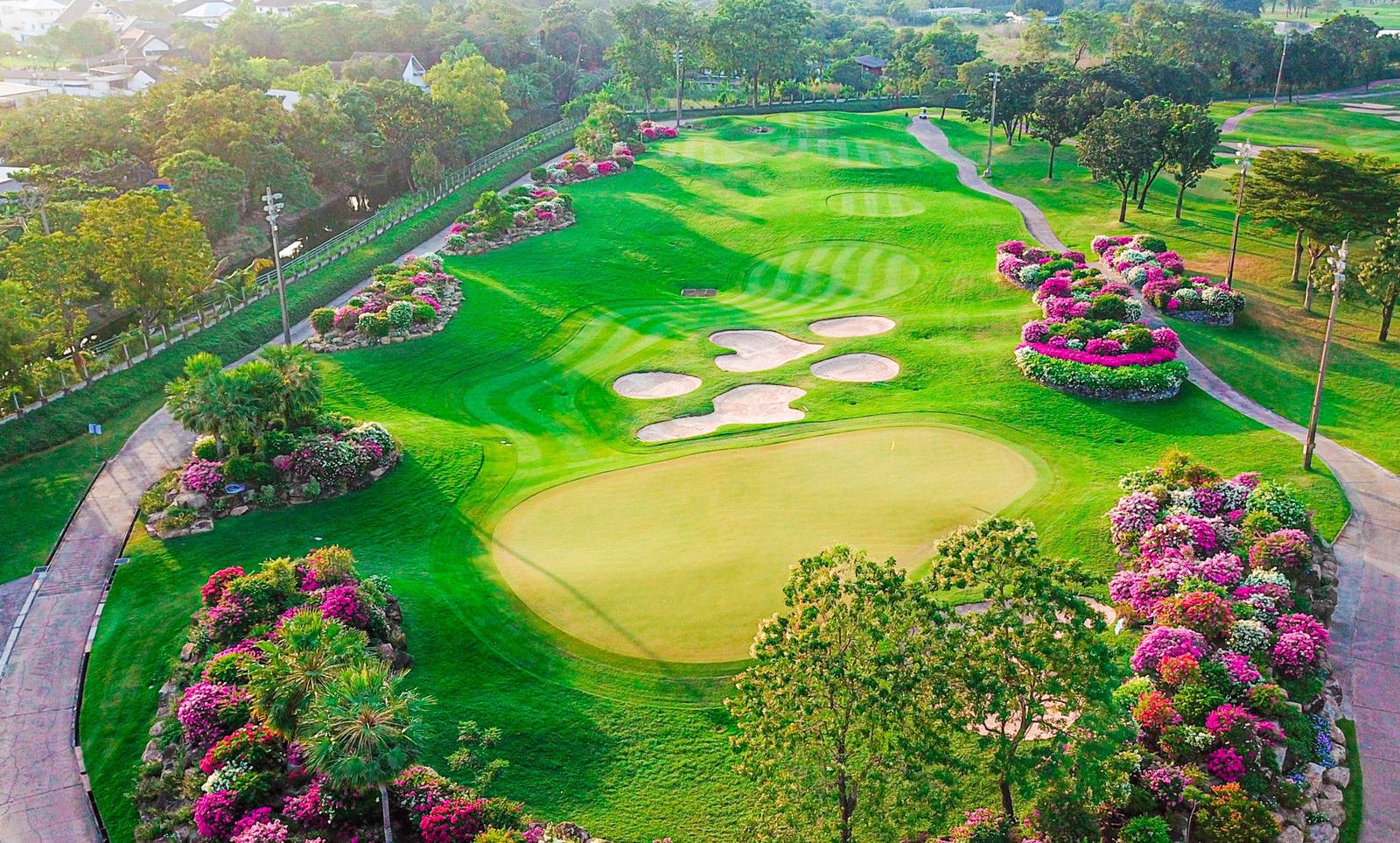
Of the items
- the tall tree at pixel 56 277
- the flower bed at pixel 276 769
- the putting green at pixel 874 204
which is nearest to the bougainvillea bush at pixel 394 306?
the tall tree at pixel 56 277

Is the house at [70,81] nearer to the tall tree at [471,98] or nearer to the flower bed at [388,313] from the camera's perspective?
the tall tree at [471,98]

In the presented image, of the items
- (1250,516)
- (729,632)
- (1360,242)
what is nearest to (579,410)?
(729,632)

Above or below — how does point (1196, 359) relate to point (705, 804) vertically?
above

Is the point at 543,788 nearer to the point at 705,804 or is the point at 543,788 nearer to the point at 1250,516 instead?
the point at 705,804

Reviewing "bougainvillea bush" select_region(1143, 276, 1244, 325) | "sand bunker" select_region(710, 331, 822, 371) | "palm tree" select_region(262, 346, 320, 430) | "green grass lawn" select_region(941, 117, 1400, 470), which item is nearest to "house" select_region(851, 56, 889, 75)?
"green grass lawn" select_region(941, 117, 1400, 470)

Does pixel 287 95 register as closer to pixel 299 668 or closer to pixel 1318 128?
pixel 299 668

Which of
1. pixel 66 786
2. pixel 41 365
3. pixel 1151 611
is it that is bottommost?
pixel 66 786

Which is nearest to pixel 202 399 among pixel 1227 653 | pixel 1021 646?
pixel 1021 646
